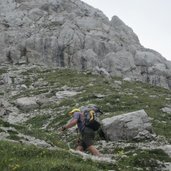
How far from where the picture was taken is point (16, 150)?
54.2 feet

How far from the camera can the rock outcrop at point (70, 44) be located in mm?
94125

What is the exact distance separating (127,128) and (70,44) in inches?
2714

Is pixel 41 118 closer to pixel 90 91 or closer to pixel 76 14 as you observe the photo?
pixel 90 91

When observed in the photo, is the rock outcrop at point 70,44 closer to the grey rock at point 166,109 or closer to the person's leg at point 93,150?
the grey rock at point 166,109

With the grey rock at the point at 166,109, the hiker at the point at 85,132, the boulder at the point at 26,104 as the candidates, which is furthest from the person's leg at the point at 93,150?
the boulder at the point at 26,104

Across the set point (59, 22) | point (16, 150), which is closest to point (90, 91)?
point (16, 150)

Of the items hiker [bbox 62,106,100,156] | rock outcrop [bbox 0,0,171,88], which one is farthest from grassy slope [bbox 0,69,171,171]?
rock outcrop [bbox 0,0,171,88]

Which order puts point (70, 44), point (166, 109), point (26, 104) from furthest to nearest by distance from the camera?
point (70, 44), point (26, 104), point (166, 109)

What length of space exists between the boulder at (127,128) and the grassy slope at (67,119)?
2273 millimetres

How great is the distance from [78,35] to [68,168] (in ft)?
283

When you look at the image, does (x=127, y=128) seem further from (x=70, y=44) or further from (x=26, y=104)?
(x=70, y=44)

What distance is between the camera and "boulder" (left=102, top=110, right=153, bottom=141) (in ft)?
95.2

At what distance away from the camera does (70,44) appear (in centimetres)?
9662

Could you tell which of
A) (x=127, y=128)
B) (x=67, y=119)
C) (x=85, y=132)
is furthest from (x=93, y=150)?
(x=67, y=119)
